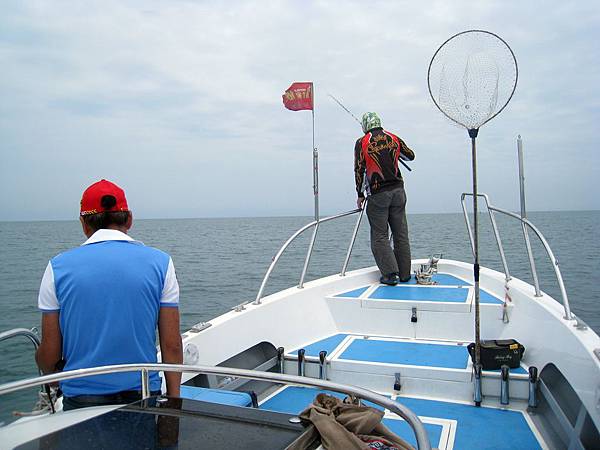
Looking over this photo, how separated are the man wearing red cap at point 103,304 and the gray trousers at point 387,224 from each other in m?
3.45

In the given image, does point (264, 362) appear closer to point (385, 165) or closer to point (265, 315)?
point (265, 315)

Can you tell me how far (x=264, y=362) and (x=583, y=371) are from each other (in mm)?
1991

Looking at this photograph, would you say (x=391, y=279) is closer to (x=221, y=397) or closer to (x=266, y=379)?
(x=221, y=397)

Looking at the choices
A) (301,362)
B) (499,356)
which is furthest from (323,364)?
(499,356)

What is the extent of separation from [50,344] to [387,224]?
3.83 metres

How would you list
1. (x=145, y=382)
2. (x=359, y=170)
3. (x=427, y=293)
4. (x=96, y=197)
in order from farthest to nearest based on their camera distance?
(x=359, y=170)
(x=427, y=293)
(x=96, y=197)
(x=145, y=382)

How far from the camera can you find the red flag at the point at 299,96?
512cm

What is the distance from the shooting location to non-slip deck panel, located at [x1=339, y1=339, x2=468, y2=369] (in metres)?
3.31

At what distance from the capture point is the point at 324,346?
379cm

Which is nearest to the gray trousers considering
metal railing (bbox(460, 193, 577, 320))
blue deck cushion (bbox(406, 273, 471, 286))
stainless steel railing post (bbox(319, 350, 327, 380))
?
blue deck cushion (bbox(406, 273, 471, 286))

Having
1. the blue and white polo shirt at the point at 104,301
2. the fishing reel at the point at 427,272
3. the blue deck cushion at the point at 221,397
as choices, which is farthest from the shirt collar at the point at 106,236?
the fishing reel at the point at 427,272

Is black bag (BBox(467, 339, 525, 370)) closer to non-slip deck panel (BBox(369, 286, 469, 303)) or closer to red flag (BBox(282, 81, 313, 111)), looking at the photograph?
non-slip deck panel (BBox(369, 286, 469, 303))

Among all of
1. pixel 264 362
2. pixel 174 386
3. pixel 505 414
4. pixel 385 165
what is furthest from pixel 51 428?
pixel 385 165

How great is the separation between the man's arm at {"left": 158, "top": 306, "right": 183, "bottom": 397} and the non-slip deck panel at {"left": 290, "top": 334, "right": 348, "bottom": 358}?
1.94m
